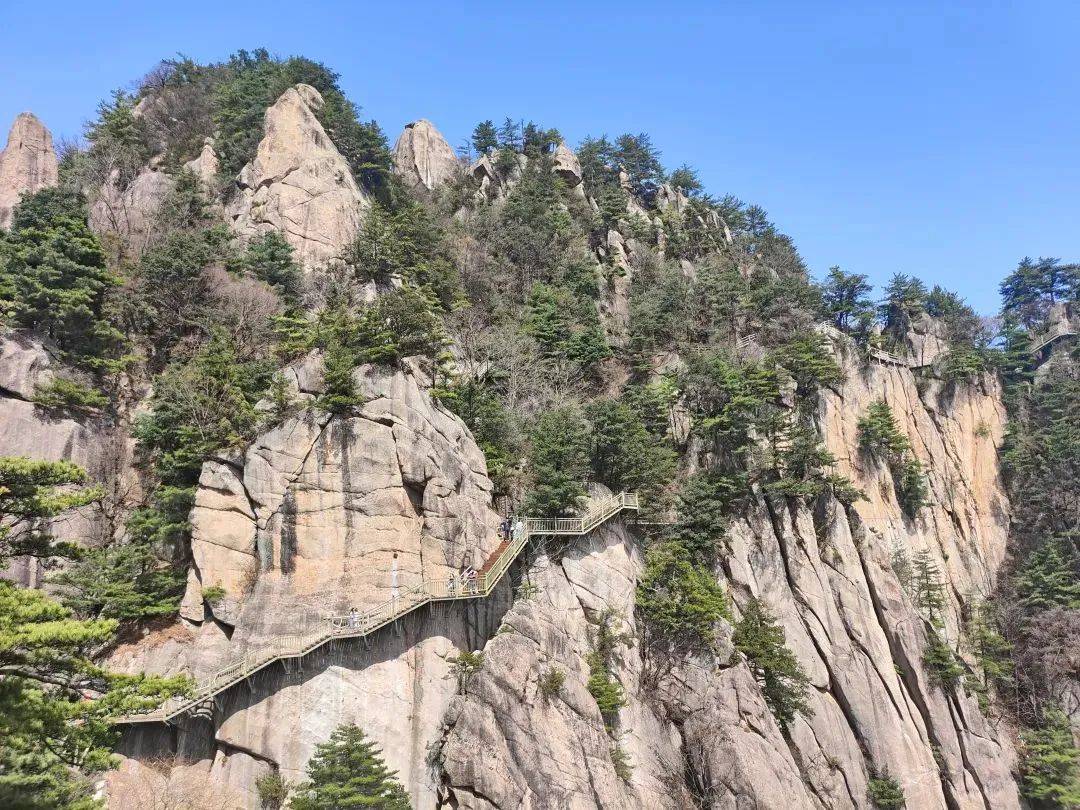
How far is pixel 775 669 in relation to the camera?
30.6 m

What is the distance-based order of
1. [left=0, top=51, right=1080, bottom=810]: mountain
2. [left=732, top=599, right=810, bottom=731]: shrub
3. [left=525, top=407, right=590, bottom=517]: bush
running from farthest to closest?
[left=732, top=599, right=810, bottom=731]: shrub → [left=525, top=407, right=590, bottom=517]: bush → [left=0, top=51, right=1080, bottom=810]: mountain

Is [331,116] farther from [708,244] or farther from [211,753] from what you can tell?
[211,753]

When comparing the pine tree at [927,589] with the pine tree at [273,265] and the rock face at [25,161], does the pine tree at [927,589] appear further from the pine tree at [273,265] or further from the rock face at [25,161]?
the rock face at [25,161]

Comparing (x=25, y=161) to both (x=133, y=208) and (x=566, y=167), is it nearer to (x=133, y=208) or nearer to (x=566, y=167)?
(x=133, y=208)

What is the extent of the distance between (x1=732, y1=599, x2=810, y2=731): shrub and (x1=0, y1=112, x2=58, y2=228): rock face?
1708 inches

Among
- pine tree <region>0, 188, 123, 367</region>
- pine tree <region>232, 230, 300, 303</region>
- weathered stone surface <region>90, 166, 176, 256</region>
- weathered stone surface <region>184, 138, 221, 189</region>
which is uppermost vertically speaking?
weathered stone surface <region>184, 138, 221, 189</region>

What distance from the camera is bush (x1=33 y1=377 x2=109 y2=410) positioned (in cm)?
2742

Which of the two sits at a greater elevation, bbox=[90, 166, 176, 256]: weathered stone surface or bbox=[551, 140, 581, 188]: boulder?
bbox=[551, 140, 581, 188]: boulder

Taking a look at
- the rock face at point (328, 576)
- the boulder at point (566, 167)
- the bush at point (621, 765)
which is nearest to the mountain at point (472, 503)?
the rock face at point (328, 576)

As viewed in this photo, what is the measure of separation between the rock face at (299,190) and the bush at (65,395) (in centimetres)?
1379

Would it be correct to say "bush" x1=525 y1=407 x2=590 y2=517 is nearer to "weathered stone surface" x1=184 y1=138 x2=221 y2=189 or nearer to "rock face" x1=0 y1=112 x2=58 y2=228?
"weathered stone surface" x1=184 y1=138 x2=221 y2=189

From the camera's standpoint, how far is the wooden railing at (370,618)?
21.8 metres

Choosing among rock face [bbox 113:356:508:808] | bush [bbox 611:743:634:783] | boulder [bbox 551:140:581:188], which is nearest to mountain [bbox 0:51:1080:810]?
rock face [bbox 113:356:508:808]

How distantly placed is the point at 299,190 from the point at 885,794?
43.6m
